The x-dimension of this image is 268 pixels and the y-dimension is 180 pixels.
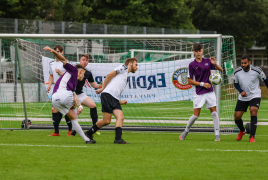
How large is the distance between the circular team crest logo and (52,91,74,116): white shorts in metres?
4.74

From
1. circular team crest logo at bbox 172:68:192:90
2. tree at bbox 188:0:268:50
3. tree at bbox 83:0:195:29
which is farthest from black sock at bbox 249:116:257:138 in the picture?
tree at bbox 188:0:268:50

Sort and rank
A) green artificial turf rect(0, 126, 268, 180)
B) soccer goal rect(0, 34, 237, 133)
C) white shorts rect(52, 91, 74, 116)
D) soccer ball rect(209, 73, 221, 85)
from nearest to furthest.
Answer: green artificial turf rect(0, 126, 268, 180) → white shorts rect(52, 91, 74, 116) → soccer ball rect(209, 73, 221, 85) → soccer goal rect(0, 34, 237, 133)

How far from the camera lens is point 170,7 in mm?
34094

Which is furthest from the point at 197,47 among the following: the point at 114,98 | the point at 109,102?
the point at 109,102

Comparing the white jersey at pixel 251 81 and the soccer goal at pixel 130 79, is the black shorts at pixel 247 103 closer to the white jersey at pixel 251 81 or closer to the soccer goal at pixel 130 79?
the white jersey at pixel 251 81

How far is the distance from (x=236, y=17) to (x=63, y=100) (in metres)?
34.5

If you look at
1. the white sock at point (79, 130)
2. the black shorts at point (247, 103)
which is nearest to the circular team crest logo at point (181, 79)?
the black shorts at point (247, 103)

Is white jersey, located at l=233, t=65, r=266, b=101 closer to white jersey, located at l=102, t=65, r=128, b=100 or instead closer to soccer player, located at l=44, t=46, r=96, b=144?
white jersey, located at l=102, t=65, r=128, b=100

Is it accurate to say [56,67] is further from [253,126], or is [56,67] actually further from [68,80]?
[253,126]

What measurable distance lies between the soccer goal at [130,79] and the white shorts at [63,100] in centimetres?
311

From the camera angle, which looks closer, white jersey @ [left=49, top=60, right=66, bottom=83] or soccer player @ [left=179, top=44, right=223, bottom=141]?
soccer player @ [left=179, top=44, right=223, bottom=141]

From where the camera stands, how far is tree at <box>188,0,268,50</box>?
133ft

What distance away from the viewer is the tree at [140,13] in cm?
3291

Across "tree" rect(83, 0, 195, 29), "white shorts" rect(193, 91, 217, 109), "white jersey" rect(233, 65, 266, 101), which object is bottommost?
"white shorts" rect(193, 91, 217, 109)
